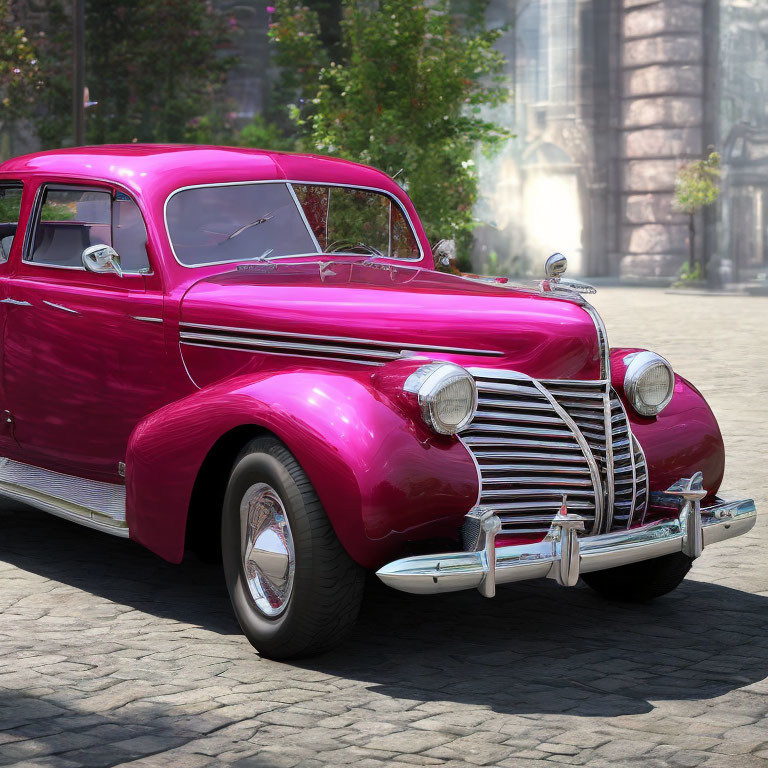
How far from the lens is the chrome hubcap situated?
485cm

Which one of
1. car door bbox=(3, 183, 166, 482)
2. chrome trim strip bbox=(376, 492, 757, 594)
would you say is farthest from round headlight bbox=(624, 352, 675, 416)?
car door bbox=(3, 183, 166, 482)

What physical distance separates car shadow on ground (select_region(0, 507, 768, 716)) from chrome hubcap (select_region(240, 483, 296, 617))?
270mm

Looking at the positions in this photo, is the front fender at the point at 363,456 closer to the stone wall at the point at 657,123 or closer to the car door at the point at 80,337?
the car door at the point at 80,337

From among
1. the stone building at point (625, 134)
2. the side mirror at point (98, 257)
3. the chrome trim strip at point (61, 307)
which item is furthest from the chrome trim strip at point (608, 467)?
the stone building at point (625, 134)

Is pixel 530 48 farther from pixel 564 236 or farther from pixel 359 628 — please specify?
pixel 359 628

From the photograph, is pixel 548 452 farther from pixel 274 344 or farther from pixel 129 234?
pixel 129 234

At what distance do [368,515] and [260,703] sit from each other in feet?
2.25

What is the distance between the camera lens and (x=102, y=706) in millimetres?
4434

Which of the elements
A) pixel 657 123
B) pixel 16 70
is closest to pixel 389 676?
pixel 16 70

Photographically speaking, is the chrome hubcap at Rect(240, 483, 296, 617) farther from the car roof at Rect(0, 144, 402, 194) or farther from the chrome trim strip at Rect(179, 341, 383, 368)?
the car roof at Rect(0, 144, 402, 194)

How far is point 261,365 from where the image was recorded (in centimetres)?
544

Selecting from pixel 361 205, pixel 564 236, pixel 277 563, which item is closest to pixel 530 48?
pixel 564 236

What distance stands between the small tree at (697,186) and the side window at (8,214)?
24987mm

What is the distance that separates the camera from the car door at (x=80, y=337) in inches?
233
